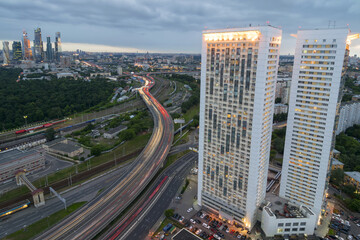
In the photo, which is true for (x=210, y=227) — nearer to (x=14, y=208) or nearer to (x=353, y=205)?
(x=353, y=205)

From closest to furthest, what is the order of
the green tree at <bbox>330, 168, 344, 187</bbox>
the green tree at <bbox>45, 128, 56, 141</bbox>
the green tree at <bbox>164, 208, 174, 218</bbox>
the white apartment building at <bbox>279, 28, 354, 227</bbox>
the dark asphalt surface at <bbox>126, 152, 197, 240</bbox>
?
the white apartment building at <bbox>279, 28, 354, 227</bbox> → the dark asphalt surface at <bbox>126, 152, 197, 240</bbox> → the green tree at <bbox>164, 208, 174, 218</bbox> → the green tree at <bbox>330, 168, 344, 187</bbox> → the green tree at <bbox>45, 128, 56, 141</bbox>

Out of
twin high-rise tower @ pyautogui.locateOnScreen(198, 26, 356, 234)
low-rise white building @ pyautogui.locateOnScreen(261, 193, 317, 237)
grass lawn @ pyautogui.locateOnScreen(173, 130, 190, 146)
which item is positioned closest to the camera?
twin high-rise tower @ pyautogui.locateOnScreen(198, 26, 356, 234)

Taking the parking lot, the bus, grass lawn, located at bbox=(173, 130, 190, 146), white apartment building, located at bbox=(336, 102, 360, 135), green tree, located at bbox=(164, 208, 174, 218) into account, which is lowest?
the parking lot

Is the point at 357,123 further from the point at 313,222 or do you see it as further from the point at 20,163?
the point at 20,163

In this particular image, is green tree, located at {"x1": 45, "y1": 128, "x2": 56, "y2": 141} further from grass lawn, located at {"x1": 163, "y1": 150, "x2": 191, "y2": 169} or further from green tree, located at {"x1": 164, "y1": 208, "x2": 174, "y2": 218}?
green tree, located at {"x1": 164, "y1": 208, "x2": 174, "y2": 218}

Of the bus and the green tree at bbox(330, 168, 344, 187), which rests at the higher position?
the green tree at bbox(330, 168, 344, 187)

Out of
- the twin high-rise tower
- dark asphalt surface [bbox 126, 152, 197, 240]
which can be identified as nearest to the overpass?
dark asphalt surface [bbox 126, 152, 197, 240]

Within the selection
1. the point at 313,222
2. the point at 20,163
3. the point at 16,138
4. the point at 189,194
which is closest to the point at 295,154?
the point at 313,222

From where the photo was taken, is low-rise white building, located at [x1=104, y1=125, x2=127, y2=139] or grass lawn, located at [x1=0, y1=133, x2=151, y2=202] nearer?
grass lawn, located at [x1=0, y1=133, x2=151, y2=202]

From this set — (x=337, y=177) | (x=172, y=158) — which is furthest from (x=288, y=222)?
(x=172, y=158)
